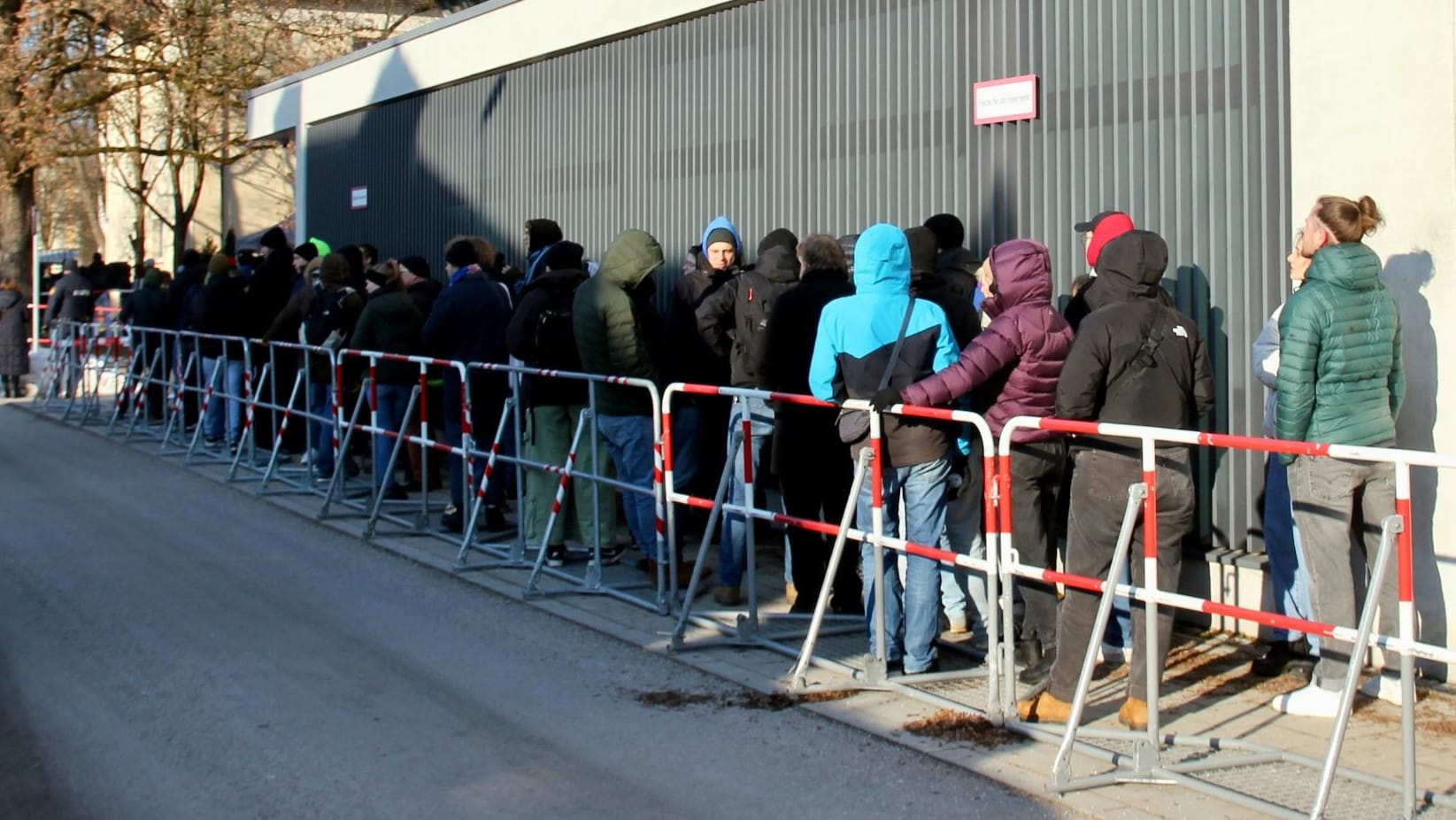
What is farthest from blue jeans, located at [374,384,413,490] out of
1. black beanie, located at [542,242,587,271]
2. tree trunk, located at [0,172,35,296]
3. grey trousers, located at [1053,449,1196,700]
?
tree trunk, located at [0,172,35,296]

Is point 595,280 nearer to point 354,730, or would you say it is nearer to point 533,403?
point 533,403

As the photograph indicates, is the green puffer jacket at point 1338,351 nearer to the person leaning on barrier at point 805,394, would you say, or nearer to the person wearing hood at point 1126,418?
the person wearing hood at point 1126,418

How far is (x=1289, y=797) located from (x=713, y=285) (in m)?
4.85

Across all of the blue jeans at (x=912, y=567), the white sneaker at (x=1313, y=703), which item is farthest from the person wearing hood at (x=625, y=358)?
the white sneaker at (x=1313, y=703)

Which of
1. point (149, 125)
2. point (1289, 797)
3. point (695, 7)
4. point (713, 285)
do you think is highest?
point (149, 125)

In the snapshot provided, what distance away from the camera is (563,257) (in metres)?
9.80

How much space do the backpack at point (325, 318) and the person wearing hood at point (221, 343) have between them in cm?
162

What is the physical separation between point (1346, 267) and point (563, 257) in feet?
16.3

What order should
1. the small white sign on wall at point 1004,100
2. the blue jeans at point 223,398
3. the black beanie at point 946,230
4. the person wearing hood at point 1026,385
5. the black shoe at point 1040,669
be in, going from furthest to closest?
the blue jeans at point 223,398 → the small white sign on wall at point 1004,100 → the black beanie at point 946,230 → the black shoe at point 1040,669 → the person wearing hood at point 1026,385

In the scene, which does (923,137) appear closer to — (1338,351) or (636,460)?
(636,460)

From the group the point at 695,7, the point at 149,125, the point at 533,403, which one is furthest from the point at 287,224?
the point at 533,403

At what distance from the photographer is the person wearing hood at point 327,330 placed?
1283cm

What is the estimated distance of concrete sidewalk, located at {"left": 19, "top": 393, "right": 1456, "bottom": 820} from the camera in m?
5.45

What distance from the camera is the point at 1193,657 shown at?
25.0 ft
